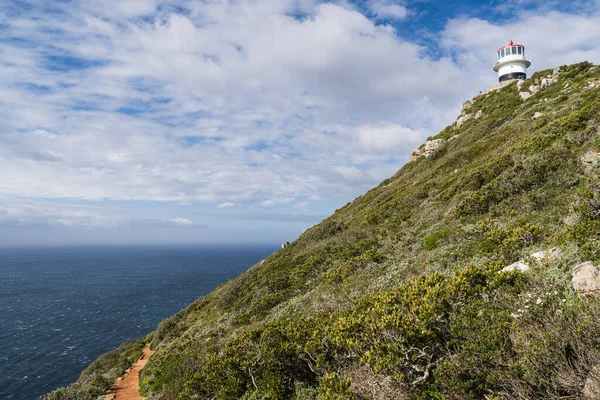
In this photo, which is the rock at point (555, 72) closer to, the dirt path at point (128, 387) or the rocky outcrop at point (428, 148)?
the rocky outcrop at point (428, 148)

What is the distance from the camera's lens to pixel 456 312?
6559 millimetres

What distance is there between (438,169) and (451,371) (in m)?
26.1

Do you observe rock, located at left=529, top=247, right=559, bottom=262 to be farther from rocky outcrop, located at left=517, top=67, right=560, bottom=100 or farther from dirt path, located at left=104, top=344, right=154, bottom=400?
rocky outcrop, located at left=517, top=67, right=560, bottom=100

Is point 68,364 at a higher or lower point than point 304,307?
lower

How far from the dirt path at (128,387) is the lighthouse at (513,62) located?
204 feet

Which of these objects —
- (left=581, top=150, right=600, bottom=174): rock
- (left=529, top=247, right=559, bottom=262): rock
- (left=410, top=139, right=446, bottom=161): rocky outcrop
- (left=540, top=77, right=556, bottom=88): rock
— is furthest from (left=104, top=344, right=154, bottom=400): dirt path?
(left=540, top=77, right=556, bottom=88): rock

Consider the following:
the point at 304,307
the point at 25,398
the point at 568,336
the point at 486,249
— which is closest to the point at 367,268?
the point at 304,307

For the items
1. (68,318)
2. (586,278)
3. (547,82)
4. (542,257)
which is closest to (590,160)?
(542,257)

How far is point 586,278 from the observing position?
562 cm

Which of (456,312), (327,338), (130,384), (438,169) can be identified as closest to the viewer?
(456,312)

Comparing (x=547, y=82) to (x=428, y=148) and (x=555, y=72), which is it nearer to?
(x=555, y=72)

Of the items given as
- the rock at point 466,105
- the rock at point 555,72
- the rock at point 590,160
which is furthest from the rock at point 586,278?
the rock at point 466,105

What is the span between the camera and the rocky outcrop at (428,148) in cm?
4084

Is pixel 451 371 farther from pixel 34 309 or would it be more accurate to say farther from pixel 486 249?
pixel 34 309
